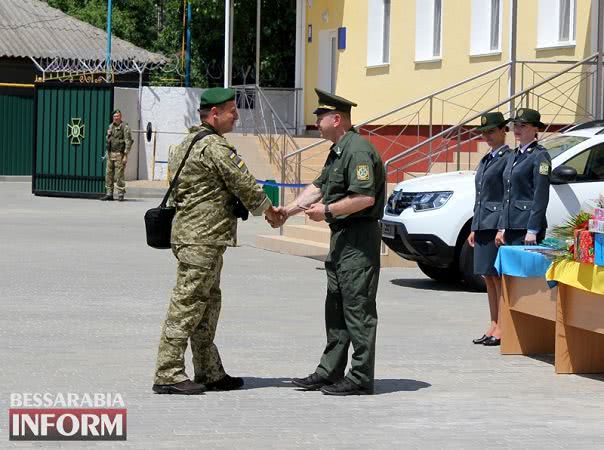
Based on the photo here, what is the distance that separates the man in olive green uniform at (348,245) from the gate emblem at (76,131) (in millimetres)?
25189

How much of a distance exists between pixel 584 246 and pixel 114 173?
23.1 meters

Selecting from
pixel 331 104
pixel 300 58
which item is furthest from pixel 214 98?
pixel 300 58

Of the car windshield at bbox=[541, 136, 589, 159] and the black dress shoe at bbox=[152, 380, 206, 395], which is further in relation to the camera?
the car windshield at bbox=[541, 136, 589, 159]

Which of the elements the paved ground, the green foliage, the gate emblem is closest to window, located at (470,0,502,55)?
the paved ground

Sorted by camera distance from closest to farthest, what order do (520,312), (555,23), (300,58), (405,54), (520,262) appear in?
1. (520,262)
2. (520,312)
3. (555,23)
4. (405,54)
5. (300,58)

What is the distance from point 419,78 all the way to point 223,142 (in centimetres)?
2046

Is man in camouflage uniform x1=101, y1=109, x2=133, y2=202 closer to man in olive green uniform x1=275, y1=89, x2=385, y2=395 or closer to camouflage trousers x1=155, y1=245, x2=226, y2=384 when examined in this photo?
man in olive green uniform x1=275, y1=89, x2=385, y2=395

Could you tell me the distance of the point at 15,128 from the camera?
136 ft

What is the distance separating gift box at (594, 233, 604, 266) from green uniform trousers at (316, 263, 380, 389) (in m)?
1.66

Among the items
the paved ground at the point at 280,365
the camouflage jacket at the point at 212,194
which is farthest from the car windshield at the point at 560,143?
the camouflage jacket at the point at 212,194

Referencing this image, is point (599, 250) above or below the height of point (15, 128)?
below

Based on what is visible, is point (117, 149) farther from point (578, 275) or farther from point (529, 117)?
point (578, 275)

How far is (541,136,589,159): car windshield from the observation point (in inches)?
617

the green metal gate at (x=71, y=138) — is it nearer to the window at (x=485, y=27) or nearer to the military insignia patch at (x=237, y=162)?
the window at (x=485, y=27)
